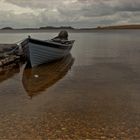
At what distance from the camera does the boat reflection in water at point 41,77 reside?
16.3 m

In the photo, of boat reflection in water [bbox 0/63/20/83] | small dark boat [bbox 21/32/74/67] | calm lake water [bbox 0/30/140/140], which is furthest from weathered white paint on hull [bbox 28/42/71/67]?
calm lake water [bbox 0/30/140/140]

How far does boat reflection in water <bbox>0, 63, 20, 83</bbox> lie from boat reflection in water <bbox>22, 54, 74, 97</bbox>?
742 mm

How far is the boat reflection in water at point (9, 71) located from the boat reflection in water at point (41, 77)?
74cm

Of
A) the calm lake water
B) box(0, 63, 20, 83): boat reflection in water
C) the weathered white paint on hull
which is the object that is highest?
the weathered white paint on hull

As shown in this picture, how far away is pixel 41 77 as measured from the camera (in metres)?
19.4

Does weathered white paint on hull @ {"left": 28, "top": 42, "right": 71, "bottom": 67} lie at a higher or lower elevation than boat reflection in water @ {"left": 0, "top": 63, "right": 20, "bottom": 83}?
higher

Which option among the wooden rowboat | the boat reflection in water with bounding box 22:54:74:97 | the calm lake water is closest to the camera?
the calm lake water

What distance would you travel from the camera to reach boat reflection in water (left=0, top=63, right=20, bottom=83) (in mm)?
19828

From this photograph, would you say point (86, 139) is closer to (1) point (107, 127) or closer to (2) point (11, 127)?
(1) point (107, 127)

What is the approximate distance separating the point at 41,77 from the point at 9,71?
3.44m

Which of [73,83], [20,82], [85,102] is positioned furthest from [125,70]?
[85,102]

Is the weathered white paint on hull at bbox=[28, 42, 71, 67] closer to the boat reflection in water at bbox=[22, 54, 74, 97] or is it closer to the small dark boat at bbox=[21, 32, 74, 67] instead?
the small dark boat at bbox=[21, 32, 74, 67]

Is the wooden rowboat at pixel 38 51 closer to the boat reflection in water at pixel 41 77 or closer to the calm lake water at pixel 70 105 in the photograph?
the boat reflection in water at pixel 41 77

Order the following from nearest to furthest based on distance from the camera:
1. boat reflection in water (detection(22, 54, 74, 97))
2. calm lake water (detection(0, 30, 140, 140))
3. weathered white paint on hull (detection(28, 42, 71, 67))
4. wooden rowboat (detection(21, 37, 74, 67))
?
calm lake water (detection(0, 30, 140, 140)), boat reflection in water (detection(22, 54, 74, 97)), wooden rowboat (detection(21, 37, 74, 67)), weathered white paint on hull (detection(28, 42, 71, 67))
